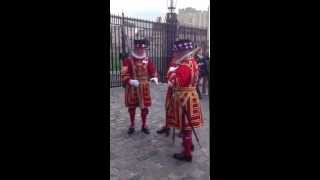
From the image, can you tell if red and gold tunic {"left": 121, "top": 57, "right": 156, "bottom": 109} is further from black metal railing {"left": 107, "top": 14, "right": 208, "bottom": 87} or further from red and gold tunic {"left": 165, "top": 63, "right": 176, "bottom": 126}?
black metal railing {"left": 107, "top": 14, "right": 208, "bottom": 87}

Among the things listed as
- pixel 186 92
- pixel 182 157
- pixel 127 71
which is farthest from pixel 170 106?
pixel 127 71

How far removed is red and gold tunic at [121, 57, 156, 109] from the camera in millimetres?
4012

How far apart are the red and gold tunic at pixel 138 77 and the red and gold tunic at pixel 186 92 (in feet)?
2.60

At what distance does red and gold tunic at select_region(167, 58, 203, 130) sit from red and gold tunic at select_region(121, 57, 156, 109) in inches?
31.2

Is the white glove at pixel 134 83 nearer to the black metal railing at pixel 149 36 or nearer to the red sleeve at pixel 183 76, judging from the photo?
the red sleeve at pixel 183 76

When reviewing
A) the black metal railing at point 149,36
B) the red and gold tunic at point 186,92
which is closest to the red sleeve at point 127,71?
the red and gold tunic at point 186,92

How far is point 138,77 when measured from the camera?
4.03 meters

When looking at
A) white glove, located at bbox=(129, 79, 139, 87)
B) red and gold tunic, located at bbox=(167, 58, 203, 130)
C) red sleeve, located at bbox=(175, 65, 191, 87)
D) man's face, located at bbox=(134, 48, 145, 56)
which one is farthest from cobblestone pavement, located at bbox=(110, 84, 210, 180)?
man's face, located at bbox=(134, 48, 145, 56)

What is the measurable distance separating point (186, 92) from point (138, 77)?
3.12 ft
